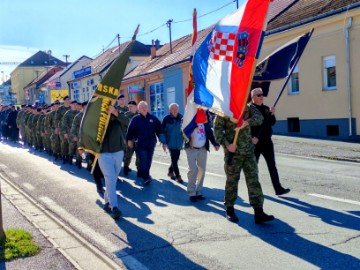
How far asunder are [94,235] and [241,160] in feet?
7.13

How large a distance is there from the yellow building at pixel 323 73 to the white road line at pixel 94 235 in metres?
13.8

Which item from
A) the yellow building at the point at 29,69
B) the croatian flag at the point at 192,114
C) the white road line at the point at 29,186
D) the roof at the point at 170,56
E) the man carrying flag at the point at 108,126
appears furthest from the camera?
the yellow building at the point at 29,69

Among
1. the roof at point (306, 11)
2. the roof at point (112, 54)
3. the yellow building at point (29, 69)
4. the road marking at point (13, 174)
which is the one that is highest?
the yellow building at point (29, 69)

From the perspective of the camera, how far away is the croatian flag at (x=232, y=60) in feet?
20.2

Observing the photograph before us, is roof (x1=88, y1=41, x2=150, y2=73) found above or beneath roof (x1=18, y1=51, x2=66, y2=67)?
beneath

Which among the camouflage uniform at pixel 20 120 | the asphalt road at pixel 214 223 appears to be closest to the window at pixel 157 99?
the camouflage uniform at pixel 20 120

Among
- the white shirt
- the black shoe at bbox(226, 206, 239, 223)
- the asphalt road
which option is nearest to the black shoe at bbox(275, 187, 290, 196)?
the asphalt road

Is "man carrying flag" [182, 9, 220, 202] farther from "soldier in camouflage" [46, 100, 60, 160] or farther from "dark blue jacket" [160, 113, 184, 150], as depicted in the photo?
"soldier in camouflage" [46, 100, 60, 160]

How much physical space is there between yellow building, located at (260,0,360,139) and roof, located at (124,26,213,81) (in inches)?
389

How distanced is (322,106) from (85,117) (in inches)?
598

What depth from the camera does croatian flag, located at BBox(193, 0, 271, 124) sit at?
616cm

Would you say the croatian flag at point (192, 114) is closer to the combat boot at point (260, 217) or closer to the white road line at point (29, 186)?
the combat boot at point (260, 217)

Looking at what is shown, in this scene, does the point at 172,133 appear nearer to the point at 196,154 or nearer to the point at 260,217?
the point at 196,154

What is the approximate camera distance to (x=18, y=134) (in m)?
24.8
